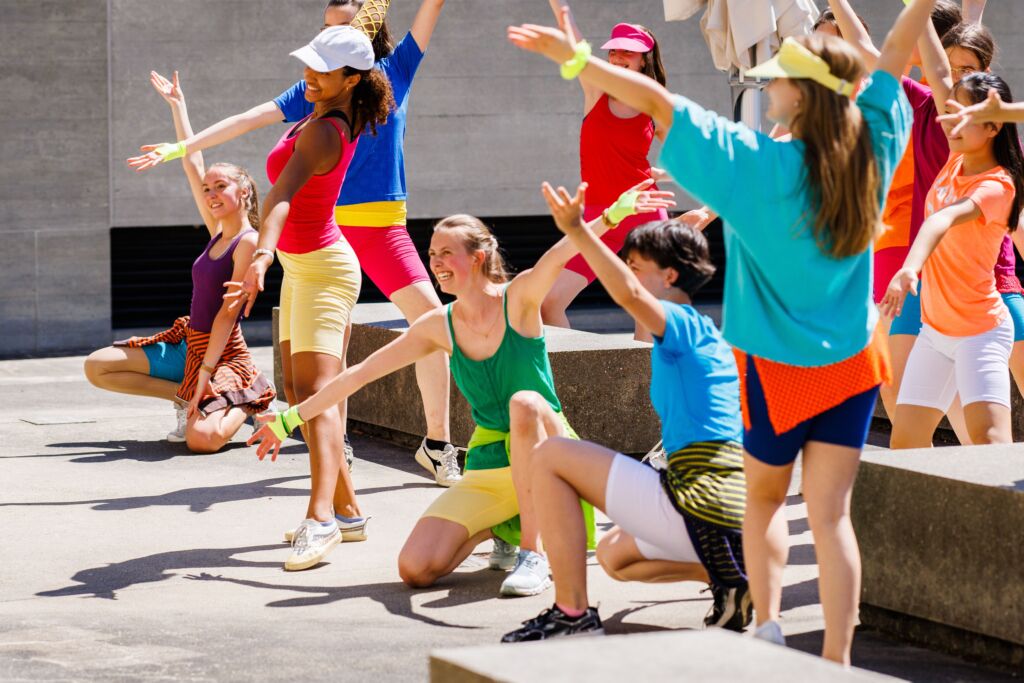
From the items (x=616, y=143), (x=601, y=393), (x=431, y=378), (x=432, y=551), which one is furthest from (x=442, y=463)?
(x=616, y=143)

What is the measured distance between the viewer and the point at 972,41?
6.48 m

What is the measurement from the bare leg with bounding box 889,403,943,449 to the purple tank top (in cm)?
371

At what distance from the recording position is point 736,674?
3.03 m

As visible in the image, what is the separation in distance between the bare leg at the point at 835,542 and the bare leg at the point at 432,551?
180cm

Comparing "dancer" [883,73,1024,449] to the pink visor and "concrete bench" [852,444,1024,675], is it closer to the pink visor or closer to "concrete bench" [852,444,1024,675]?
"concrete bench" [852,444,1024,675]

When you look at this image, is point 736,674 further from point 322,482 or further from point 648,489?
point 322,482

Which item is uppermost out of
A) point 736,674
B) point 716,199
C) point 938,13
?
point 938,13

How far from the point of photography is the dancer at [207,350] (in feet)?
26.8

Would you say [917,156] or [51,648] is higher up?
[917,156]

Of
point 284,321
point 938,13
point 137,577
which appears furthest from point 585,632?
point 938,13

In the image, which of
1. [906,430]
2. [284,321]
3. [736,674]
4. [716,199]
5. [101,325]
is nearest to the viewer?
[736,674]

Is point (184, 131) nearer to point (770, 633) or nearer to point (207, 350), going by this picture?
point (207, 350)

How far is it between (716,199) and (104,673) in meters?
2.15

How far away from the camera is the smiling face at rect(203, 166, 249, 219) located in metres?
8.27
